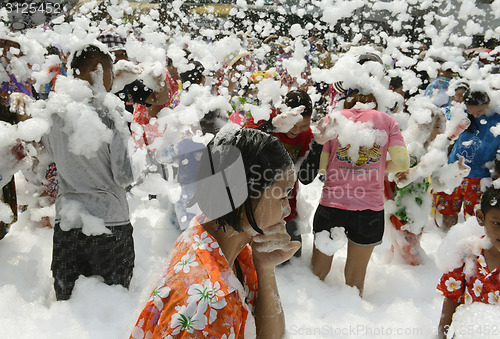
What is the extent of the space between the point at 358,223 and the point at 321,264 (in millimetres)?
504

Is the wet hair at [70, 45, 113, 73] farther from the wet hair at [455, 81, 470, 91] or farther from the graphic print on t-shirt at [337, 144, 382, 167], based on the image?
the wet hair at [455, 81, 470, 91]

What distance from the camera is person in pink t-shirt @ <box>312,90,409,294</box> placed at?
2.50m

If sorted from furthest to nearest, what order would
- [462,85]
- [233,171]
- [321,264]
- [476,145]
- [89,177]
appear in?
[462,85] → [476,145] → [321,264] → [89,177] → [233,171]

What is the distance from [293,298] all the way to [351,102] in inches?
57.5

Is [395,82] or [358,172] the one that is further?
[395,82]

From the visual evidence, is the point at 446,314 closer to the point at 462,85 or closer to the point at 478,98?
the point at 478,98

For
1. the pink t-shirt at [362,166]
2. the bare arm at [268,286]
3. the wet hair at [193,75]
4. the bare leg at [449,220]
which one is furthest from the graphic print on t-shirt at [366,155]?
the wet hair at [193,75]

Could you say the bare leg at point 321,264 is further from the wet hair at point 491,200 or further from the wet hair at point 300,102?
the wet hair at point 491,200

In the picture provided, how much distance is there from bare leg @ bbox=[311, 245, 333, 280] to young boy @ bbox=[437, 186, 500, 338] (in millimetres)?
1069

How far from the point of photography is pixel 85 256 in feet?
6.95

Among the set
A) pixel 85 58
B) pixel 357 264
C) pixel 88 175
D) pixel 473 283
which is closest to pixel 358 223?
pixel 357 264

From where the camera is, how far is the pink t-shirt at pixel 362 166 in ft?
8.20

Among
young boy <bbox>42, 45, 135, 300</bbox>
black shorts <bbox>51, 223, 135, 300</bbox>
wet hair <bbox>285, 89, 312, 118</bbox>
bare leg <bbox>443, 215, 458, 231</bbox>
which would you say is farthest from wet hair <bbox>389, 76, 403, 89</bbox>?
black shorts <bbox>51, 223, 135, 300</bbox>

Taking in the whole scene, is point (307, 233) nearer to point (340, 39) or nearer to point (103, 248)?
point (103, 248)
